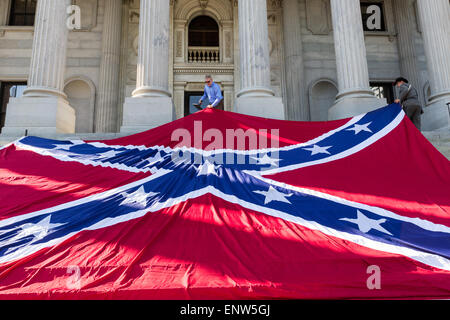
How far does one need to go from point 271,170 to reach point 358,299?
3.44 metres

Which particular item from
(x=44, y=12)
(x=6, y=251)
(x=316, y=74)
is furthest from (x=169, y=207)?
(x=316, y=74)

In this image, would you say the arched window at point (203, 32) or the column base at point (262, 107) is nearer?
the column base at point (262, 107)

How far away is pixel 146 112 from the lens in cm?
995

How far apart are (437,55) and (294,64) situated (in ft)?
22.1

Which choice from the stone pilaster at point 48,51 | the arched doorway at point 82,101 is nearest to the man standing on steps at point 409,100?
the stone pilaster at point 48,51

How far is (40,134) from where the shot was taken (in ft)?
30.8

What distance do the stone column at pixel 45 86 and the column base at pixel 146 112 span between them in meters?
2.22

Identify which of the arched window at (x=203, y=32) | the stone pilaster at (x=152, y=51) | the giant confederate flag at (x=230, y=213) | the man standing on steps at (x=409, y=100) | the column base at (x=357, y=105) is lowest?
the giant confederate flag at (x=230, y=213)

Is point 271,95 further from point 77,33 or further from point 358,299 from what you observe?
point 77,33

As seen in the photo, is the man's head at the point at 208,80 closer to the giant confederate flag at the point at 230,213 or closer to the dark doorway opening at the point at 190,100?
the giant confederate flag at the point at 230,213

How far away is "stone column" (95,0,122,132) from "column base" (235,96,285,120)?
26.6ft

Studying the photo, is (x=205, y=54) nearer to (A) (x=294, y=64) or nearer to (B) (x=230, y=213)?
(A) (x=294, y=64)

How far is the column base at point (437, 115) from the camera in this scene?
10.8 meters

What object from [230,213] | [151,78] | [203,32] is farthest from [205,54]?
[230,213]
